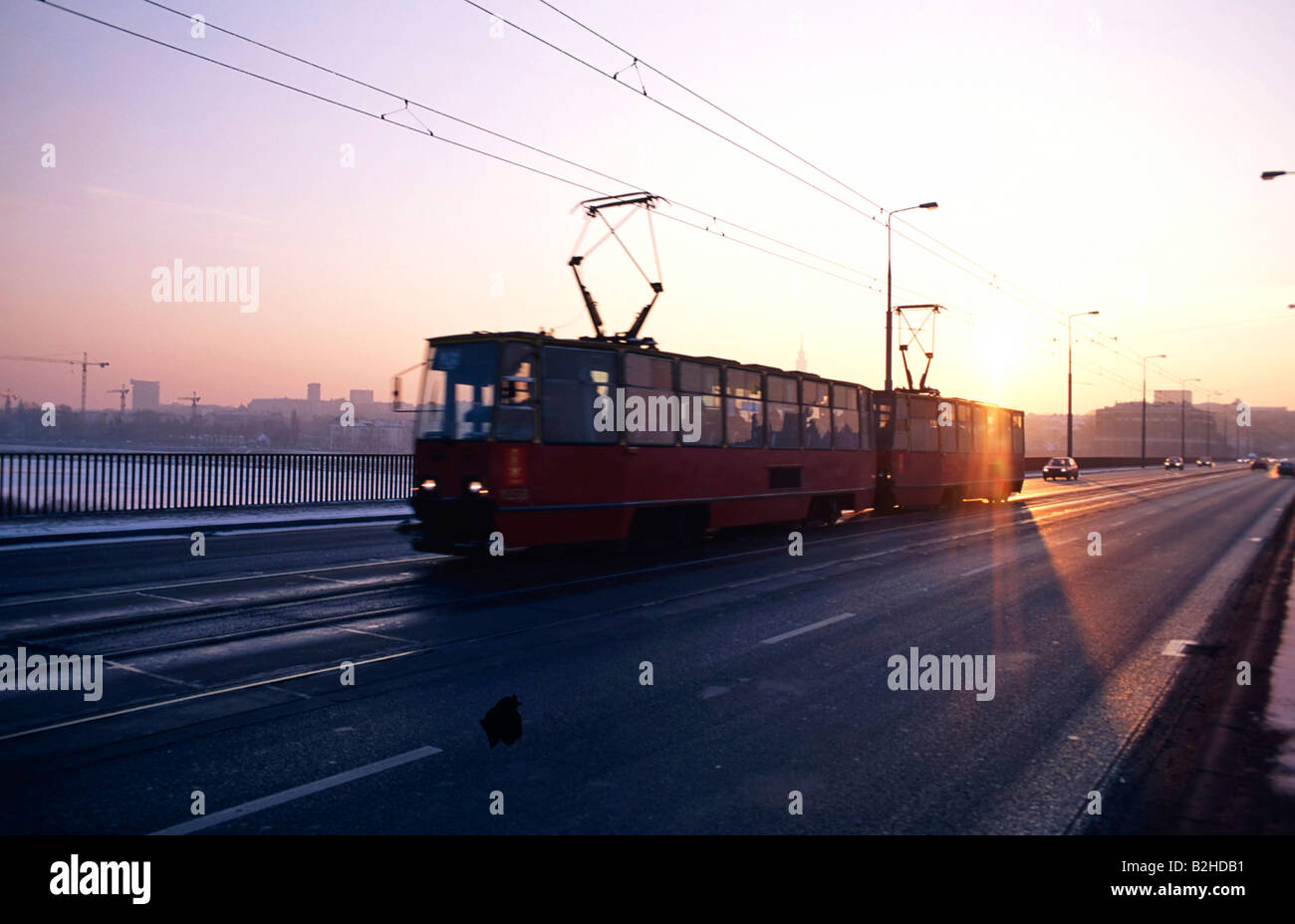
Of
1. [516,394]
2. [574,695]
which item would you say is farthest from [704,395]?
[574,695]

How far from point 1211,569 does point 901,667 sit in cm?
1000

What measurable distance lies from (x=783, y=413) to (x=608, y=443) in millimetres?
6329

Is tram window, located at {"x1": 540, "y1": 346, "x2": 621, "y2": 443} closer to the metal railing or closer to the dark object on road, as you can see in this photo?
the dark object on road

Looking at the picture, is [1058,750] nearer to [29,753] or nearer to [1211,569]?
[29,753]

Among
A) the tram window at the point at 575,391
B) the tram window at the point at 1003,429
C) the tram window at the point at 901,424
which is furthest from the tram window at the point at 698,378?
the tram window at the point at 1003,429

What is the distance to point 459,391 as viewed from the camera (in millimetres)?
12750

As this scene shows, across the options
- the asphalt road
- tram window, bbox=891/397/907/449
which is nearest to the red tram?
the asphalt road

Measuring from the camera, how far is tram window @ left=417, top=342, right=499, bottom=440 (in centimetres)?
1252

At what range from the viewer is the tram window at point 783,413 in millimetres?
18531

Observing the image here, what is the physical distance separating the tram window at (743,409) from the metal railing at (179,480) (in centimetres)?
1335

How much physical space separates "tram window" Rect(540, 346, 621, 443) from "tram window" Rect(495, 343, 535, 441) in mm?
234

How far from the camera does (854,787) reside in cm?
473

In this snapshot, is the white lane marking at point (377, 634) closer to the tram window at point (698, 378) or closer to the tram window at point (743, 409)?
the tram window at point (698, 378)
